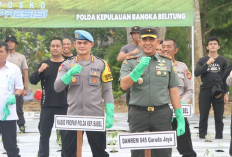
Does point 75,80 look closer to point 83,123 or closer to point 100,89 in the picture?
point 100,89

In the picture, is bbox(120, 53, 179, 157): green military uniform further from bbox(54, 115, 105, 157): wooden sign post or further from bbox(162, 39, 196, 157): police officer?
bbox(162, 39, 196, 157): police officer

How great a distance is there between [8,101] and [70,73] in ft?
5.13

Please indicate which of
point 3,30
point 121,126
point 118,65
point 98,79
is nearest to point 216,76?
point 121,126

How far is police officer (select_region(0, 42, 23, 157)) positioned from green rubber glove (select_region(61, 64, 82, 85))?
4.65 ft

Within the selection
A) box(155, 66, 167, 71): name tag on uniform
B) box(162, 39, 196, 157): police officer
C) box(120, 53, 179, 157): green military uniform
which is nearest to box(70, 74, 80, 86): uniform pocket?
box(120, 53, 179, 157): green military uniform

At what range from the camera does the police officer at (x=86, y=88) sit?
648 centimetres

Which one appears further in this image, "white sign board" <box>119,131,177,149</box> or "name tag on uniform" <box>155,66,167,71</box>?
"name tag on uniform" <box>155,66,167,71</box>

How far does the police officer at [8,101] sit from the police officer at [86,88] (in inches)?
46.3

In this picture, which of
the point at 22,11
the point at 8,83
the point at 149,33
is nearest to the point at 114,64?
the point at 22,11

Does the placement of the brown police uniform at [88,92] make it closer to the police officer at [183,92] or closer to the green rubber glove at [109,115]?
the green rubber glove at [109,115]

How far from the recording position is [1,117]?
740 centimetres

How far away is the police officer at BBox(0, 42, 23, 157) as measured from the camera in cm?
743

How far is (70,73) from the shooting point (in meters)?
6.18

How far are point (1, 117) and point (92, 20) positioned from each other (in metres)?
7.19
